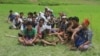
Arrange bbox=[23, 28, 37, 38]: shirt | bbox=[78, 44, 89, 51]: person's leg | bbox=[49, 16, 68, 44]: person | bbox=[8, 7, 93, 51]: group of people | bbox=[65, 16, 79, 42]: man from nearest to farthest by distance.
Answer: bbox=[78, 44, 89, 51]: person's leg
bbox=[8, 7, 93, 51]: group of people
bbox=[65, 16, 79, 42]: man
bbox=[23, 28, 37, 38]: shirt
bbox=[49, 16, 68, 44]: person

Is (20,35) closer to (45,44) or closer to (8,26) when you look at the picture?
(45,44)

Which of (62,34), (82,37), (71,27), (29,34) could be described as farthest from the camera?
(62,34)

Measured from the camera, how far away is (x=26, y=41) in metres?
13.0

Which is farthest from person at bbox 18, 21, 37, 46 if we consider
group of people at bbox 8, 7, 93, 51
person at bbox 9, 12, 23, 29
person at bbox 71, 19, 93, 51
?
person at bbox 9, 12, 23, 29

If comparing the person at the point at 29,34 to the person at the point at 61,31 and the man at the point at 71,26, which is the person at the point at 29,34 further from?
the man at the point at 71,26

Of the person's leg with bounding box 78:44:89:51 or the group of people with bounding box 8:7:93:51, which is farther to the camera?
the group of people with bounding box 8:7:93:51

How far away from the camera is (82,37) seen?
41.0 feet

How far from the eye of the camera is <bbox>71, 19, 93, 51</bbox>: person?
40.2ft

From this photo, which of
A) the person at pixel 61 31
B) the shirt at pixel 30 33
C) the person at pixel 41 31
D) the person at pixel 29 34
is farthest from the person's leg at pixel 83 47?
the shirt at pixel 30 33

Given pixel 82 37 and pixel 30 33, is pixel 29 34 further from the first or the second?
pixel 82 37

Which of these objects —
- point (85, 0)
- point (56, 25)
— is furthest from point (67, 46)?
point (85, 0)

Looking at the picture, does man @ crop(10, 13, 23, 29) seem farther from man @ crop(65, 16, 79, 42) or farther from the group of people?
man @ crop(65, 16, 79, 42)

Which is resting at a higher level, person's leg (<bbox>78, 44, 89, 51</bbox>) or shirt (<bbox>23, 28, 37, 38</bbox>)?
shirt (<bbox>23, 28, 37, 38</bbox>)

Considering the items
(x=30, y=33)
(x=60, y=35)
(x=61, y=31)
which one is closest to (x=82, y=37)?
(x=60, y=35)
